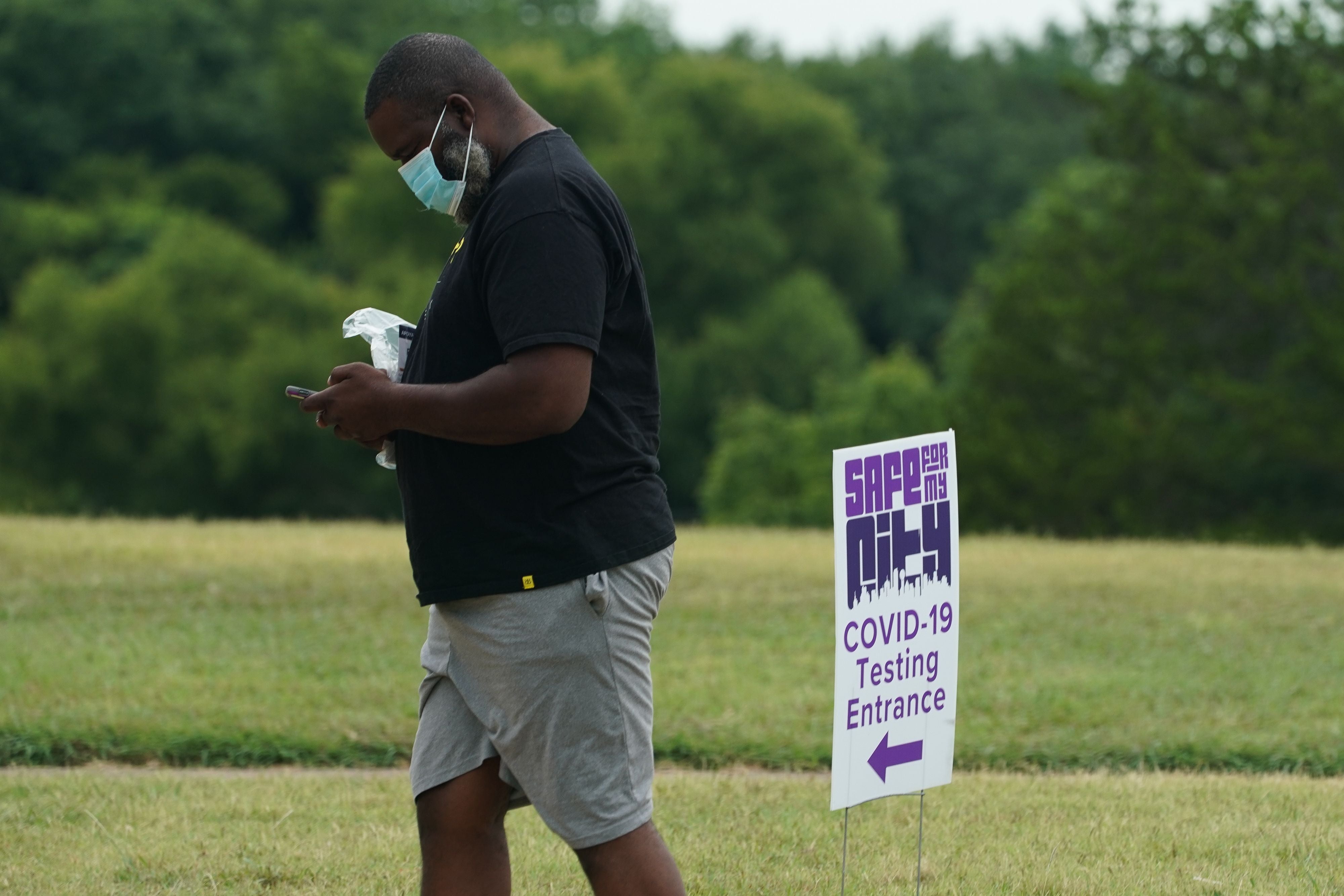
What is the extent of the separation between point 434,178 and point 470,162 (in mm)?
82

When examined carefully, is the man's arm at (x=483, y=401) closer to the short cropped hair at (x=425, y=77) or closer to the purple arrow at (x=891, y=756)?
the short cropped hair at (x=425, y=77)

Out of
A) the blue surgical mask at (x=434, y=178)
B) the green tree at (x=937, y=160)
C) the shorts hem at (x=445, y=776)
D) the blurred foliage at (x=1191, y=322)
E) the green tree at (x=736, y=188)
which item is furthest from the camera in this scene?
the green tree at (x=937, y=160)

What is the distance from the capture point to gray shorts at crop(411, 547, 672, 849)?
3084 mm

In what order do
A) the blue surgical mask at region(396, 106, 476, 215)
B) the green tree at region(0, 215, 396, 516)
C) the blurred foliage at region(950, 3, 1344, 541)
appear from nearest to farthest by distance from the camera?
the blue surgical mask at region(396, 106, 476, 215) → the blurred foliage at region(950, 3, 1344, 541) → the green tree at region(0, 215, 396, 516)

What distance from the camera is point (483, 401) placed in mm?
2941

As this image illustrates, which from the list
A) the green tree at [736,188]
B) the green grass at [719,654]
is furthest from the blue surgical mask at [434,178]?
the green tree at [736,188]

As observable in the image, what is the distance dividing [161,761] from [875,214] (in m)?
45.9

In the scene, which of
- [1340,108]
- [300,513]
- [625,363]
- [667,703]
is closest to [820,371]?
[300,513]

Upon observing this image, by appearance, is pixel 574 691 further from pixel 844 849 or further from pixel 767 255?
pixel 767 255

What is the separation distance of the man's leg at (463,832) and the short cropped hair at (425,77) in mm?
1315

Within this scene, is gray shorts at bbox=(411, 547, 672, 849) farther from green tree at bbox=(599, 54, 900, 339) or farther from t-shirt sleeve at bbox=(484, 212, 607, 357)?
green tree at bbox=(599, 54, 900, 339)

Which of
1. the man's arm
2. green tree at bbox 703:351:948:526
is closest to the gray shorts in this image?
the man's arm

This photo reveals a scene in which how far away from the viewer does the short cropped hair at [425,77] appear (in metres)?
3.14

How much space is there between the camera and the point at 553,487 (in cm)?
306
